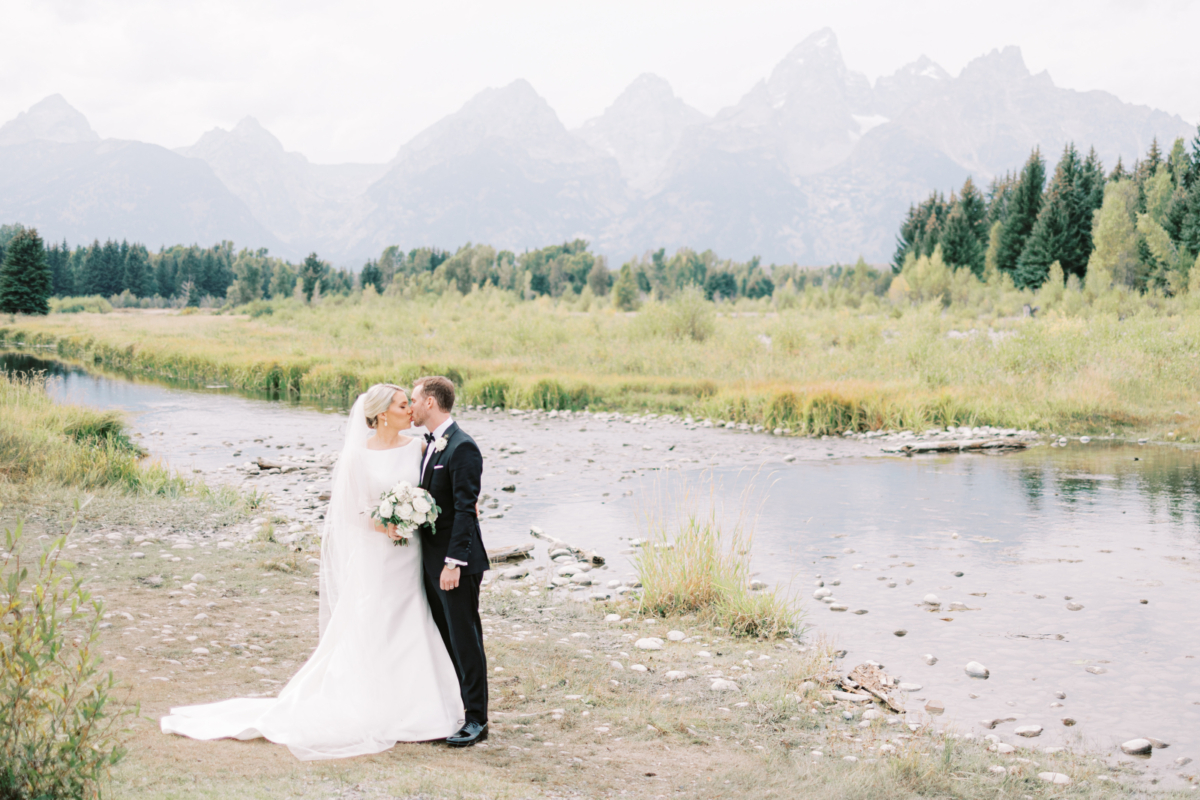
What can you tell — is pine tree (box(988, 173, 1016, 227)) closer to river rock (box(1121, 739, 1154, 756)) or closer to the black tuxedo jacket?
river rock (box(1121, 739, 1154, 756))

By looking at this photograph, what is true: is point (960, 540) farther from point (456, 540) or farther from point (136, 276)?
point (136, 276)

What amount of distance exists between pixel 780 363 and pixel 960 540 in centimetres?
1740

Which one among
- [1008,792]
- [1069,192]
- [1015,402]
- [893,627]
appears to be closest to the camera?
[1008,792]

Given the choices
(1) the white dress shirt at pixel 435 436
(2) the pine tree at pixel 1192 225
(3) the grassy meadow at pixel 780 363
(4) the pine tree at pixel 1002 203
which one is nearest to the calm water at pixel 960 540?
(3) the grassy meadow at pixel 780 363

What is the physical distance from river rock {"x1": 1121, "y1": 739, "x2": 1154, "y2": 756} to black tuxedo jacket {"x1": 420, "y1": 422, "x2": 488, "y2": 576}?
14.7 feet

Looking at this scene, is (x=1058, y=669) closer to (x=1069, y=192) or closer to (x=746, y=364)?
(x=746, y=364)

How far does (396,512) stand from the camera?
5.34 meters

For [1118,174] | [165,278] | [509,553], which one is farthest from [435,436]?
[165,278]

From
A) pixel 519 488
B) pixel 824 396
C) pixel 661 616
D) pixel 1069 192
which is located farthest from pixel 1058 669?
pixel 1069 192

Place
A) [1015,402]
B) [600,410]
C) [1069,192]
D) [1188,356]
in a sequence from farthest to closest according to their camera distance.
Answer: [1069,192], [600,410], [1188,356], [1015,402]

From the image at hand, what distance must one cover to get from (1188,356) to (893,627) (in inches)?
813

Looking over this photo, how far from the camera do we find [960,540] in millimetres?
12070

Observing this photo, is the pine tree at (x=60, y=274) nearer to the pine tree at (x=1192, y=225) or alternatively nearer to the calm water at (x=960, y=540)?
the calm water at (x=960, y=540)

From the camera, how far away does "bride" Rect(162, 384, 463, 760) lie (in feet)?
17.4
